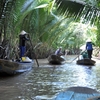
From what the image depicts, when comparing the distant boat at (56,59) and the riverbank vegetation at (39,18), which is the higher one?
the riverbank vegetation at (39,18)

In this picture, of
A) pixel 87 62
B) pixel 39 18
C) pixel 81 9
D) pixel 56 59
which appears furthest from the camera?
pixel 39 18

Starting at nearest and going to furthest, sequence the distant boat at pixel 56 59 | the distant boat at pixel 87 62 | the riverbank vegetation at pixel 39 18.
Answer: the riverbank vegetation at pixel 39 18 → the distant boat at pixel 87 62 → the distant boat at pixel 56 59

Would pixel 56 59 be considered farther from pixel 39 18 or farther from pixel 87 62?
pixel 39 18

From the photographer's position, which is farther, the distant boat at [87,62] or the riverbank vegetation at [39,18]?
the distant boat at [87,62]

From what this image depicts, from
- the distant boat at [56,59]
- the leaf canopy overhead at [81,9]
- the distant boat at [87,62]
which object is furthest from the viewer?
the distant boat at [56,59]

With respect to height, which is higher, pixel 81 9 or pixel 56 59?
pixel 81 9

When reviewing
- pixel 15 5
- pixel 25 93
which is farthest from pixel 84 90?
pixel 15 5

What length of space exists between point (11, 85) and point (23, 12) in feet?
30.1

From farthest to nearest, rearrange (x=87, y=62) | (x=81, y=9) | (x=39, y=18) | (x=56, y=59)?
(x=39, y=18) → (x=56, y=59) → (x=87, y=62) → (x=81, y=9)

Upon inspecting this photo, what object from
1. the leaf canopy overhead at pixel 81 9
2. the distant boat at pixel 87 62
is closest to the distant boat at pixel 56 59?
the distant boat at pixel 87 62

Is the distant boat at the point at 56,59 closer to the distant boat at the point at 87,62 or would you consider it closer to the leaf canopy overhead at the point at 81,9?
the distant boat at the point at 87,62

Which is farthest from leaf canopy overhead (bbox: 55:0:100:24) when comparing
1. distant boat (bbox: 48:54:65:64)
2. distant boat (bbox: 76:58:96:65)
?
distant boat (bbox: 48:54:65:64)

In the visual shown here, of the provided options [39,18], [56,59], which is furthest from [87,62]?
[39,18]

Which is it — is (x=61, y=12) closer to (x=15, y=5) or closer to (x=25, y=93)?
(x=25, y=93)
